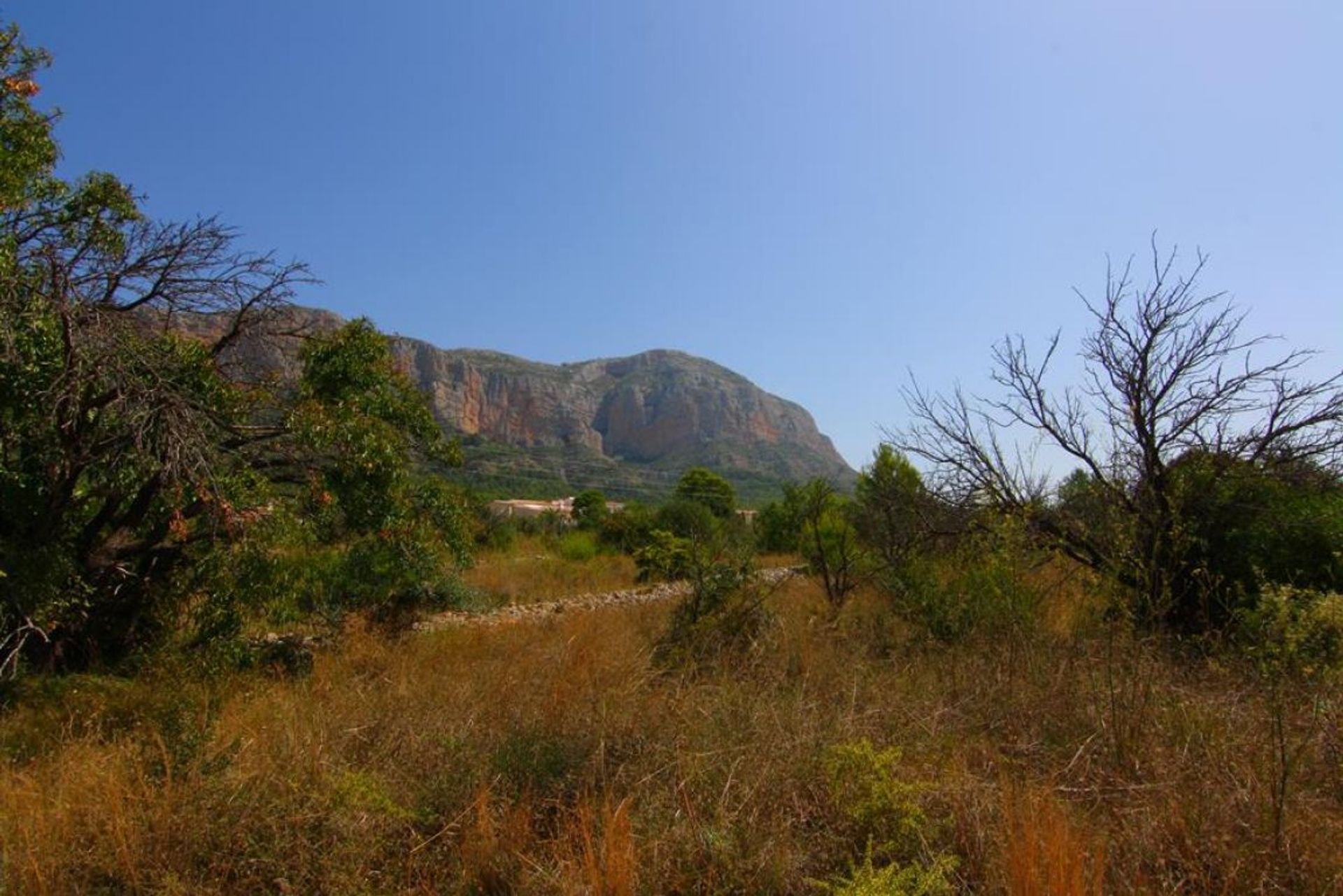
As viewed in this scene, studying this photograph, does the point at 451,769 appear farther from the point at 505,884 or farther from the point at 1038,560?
the point at 1038,560

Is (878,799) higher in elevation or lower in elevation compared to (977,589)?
lower

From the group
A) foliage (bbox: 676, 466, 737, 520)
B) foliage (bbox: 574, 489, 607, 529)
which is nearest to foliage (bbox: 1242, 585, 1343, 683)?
foliage (bbox: 574, 489, 607, 529)

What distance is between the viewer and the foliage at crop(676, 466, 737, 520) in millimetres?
35094

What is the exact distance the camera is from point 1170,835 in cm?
286

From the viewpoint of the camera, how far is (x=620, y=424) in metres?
130

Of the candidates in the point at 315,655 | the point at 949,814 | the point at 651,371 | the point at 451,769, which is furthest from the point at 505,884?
the point at 651,371

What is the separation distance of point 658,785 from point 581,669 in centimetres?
212

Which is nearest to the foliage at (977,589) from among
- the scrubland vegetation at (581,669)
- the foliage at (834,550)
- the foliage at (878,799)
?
the scrubland vegetation at (581,669)

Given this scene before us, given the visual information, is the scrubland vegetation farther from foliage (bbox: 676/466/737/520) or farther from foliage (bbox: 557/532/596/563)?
foliage (bbox: 676/466/737/520)

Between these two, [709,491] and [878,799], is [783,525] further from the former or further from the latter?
[878,799]

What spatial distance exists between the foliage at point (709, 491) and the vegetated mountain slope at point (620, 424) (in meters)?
17.2

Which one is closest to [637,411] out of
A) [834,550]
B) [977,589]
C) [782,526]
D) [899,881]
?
[782,526]

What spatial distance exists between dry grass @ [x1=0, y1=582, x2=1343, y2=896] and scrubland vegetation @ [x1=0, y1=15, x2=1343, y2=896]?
21mm

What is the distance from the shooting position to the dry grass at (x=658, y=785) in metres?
2.77
